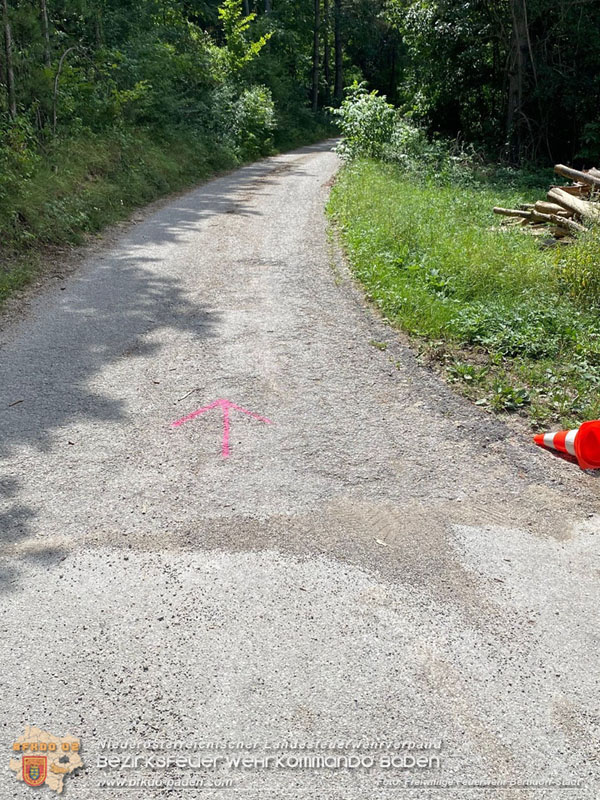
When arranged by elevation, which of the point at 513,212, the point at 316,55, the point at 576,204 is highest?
the point at 316,55

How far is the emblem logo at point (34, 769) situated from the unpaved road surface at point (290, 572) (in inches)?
1.3

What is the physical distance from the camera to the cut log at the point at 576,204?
9008mm

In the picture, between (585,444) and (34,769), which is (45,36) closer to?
(585,444)

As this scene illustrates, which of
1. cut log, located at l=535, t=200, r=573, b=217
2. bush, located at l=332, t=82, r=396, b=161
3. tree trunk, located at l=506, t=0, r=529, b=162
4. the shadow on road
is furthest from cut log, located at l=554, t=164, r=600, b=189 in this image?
tree trunk, located at l=506, t=0, r=529, b=162

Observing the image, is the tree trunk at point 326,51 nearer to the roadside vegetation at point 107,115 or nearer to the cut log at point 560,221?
the roadside vegetation at point 107,115

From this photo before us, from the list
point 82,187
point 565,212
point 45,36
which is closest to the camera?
point 565,212

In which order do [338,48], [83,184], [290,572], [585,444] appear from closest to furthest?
[290,572], [585,444], [83,184], [338,48]

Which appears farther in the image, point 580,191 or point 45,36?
point 45,36

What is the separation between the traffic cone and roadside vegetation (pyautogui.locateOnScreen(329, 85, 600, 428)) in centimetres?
40

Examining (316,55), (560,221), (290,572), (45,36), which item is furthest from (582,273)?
(316,55)

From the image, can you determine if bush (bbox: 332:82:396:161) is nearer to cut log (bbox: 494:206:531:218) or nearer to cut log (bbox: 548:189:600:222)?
cut log (bbox: 494:206:531:218)

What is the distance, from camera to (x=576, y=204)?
10039 millimetres

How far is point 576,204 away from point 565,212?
34 centimetres

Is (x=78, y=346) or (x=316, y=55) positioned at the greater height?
(x=316, y=55)
